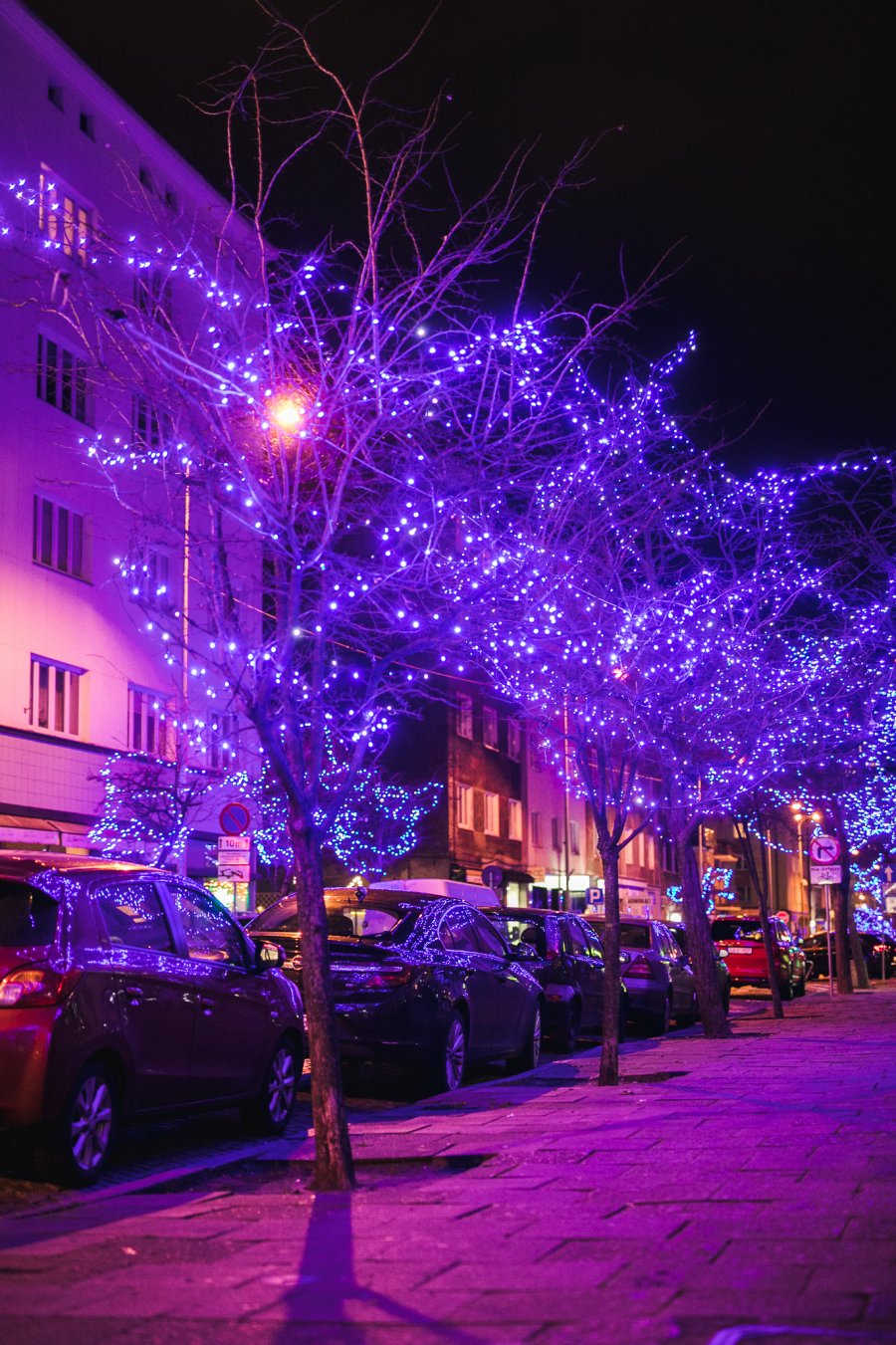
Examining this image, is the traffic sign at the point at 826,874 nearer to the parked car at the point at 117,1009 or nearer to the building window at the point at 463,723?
the building window at the point at 463,723

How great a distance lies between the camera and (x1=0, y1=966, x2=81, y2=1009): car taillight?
9.12 metres

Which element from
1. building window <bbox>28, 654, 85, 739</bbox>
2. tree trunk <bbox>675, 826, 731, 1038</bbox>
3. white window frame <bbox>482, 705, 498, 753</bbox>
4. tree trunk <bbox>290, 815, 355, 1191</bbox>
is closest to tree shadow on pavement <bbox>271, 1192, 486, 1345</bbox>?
tree trunk <bbox>290, 815, 355, 1191</bbox>

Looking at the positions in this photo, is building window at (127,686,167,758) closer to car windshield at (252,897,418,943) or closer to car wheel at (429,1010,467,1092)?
car windshield at (252,897,418,943)

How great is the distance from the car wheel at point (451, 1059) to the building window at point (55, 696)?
53.6ft

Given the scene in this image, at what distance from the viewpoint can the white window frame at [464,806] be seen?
169 ft

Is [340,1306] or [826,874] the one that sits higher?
[826,874]

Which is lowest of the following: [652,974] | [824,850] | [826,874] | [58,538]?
[652,974]

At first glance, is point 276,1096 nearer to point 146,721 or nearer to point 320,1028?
point 320,1028

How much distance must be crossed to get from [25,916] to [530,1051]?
8.71m

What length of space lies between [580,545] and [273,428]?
6.62 m

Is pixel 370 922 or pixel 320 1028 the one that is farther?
pixel 370 922

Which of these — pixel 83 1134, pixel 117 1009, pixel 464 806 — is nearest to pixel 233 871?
pixel 117 1009

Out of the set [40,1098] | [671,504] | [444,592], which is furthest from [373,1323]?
[671,504]

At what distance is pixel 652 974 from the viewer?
80.2 ft
